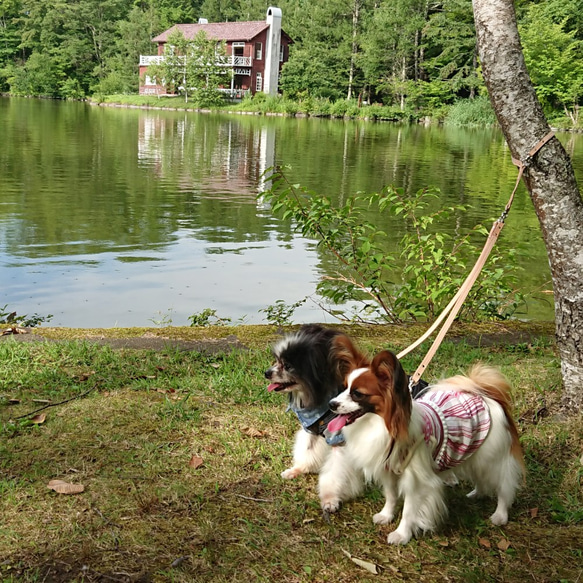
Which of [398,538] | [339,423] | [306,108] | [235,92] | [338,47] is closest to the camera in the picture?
[339,423]

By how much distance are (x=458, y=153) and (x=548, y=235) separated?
84.4ft

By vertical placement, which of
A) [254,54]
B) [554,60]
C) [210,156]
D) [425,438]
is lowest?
[425,438]

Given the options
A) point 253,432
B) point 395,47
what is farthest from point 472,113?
point 253,432

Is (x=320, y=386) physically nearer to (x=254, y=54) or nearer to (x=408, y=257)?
(x=408, y=257)

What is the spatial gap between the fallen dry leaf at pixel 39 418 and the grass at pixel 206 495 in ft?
0.11

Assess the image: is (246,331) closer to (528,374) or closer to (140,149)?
(528,374)

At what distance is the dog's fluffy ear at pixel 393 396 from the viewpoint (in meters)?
2.51

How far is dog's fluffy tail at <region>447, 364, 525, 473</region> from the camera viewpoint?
9.88ft

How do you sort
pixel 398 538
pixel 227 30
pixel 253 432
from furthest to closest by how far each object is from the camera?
pixel 227 30 < pixel 253 432 < pixel 398 538

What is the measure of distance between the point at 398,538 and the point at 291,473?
73 centimetres

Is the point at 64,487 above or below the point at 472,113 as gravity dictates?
below

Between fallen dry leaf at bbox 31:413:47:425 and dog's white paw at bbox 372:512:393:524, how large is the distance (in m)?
2.07

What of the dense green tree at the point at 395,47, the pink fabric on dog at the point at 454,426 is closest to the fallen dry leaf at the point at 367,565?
the pink fabric on dog at the point at 454,426

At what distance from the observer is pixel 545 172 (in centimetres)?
356
